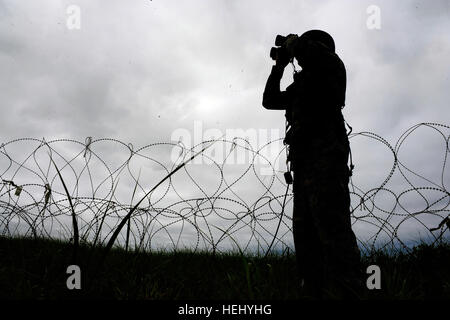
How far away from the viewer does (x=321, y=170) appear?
251 cm

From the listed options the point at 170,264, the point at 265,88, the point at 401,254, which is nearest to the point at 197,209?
the point at 170,264

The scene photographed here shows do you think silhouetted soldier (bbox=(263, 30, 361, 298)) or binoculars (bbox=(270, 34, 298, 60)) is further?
binoculars (bbox=(270, 34, 298, 60))

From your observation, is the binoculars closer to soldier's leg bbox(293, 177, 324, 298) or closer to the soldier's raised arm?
the soldier's raised arm

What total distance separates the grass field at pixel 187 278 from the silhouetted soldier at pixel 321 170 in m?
0.24

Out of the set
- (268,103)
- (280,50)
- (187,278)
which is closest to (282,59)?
(280,50)

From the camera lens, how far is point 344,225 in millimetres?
2365

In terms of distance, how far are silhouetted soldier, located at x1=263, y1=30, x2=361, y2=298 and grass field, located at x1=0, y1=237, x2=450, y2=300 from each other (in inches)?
9.5

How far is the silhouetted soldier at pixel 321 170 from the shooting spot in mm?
2311

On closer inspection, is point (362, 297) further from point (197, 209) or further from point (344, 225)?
point (197, 209)

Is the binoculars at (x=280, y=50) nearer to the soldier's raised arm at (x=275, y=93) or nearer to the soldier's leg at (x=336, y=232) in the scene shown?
the soldier's raised arm at (x=275, y=93)

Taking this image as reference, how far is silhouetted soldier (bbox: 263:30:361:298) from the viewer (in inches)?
91.0

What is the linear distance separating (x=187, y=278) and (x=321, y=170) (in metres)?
1.93

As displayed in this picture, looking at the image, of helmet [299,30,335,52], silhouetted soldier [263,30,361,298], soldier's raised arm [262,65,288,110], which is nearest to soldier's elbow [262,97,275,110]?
soldier's raised arm [262,65,288,110]

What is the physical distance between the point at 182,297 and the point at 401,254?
11.3 ft
